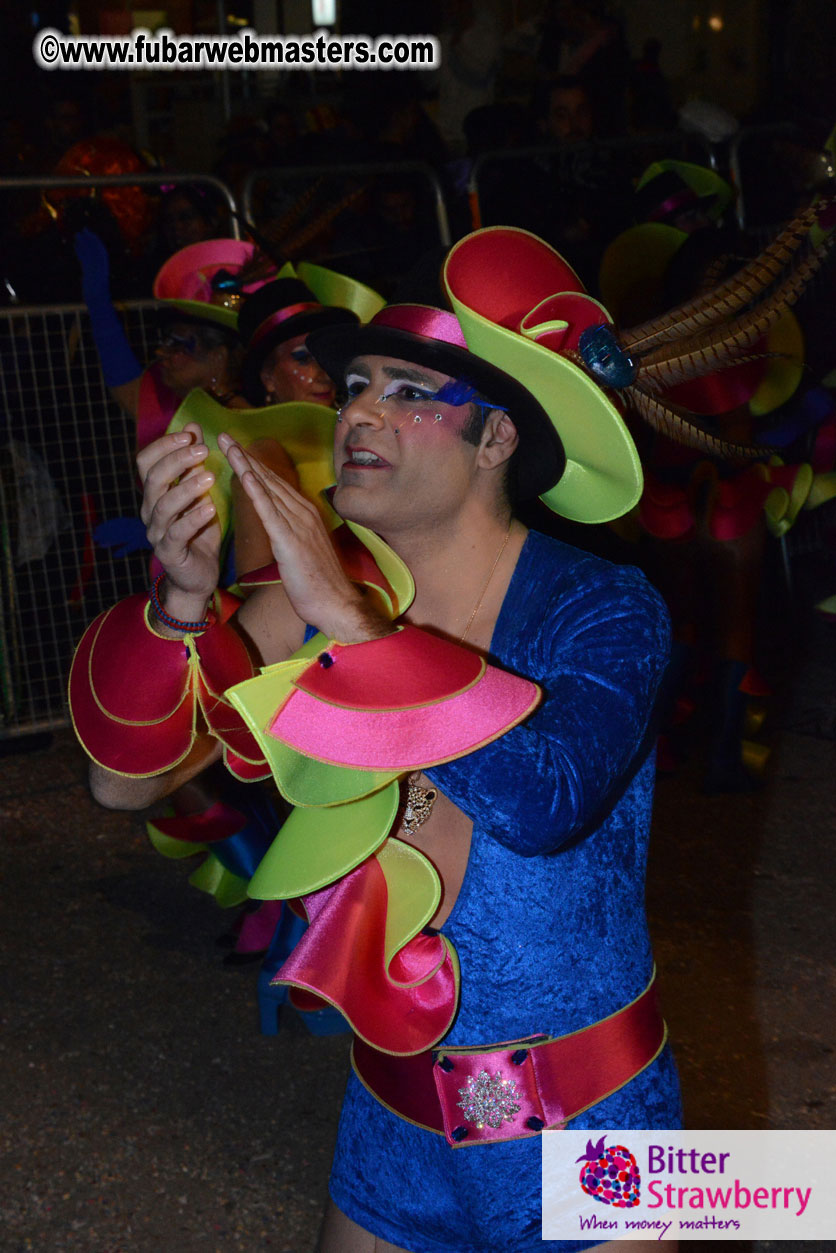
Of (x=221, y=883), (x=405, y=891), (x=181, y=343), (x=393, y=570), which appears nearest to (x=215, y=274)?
(x=181, y=343)

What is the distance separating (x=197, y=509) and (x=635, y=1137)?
99 centimetres

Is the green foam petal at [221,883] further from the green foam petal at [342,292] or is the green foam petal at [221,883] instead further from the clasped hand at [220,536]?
the clasped hand at [220,536]

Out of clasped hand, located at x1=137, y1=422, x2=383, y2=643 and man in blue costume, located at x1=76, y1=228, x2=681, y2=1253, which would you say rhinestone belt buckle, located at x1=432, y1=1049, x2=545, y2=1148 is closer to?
man in blue costume, located at x1=76, y1=228, x2=681, y2=1253

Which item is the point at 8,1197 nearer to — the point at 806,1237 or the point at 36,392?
the point at 806,1237

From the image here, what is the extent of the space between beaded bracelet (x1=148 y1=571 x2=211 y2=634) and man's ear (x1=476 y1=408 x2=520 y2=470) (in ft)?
1.43

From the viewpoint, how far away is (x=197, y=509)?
60.6 inches

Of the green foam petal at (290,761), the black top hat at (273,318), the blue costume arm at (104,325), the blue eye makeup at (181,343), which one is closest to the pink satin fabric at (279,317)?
the black top hat at (273,318)

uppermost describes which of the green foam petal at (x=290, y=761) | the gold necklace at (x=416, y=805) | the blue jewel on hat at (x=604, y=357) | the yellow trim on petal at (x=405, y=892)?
the blue jewel on hat at (x=604, y=357)

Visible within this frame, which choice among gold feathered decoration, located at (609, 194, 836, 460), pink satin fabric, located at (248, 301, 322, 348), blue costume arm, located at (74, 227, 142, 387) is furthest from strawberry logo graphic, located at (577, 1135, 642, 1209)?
blue costume arm, located at (74, 227, 142, 387)

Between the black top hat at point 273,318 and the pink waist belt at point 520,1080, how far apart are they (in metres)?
2.27

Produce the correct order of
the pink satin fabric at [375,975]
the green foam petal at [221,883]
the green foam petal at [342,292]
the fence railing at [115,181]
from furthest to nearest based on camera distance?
the fence railing at [115,181] → the green foam petal at [221,883] → the green foam petal at [342,292] → the pink satin fabric at [375,975]

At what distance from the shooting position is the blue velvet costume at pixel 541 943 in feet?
5.23

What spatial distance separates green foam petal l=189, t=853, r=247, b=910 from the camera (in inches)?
153

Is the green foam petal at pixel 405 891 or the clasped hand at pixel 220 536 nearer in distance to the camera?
the clasped hand at pixel 220 536
